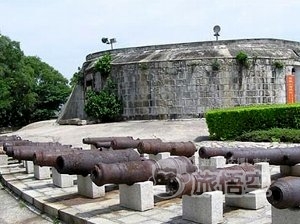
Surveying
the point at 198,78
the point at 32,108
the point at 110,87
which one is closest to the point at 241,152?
the point at 198,78

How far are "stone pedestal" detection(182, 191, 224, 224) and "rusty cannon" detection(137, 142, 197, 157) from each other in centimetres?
359

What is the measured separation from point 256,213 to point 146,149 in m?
3.66

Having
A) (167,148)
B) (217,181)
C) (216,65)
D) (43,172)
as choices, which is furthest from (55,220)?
(216,65)

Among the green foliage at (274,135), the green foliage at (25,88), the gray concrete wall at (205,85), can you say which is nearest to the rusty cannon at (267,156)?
the green foliage at (274,135)

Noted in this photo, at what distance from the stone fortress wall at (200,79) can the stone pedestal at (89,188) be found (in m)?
14.1

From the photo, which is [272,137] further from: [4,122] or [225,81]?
[4,122]

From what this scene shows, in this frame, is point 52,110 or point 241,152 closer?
point 241,152

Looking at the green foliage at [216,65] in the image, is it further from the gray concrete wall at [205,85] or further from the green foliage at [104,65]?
the green foliage at [104,65]

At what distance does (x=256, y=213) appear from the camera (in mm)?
5301

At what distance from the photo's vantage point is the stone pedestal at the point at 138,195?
5.58 meters

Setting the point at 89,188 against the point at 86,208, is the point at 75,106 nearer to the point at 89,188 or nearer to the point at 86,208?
the point at 89,188

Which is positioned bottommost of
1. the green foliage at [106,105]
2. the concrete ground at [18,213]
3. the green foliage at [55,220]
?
the concrete ground at [18,213]

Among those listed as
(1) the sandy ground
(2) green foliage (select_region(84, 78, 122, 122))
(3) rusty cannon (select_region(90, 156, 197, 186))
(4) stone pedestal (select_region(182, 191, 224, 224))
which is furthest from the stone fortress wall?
(4) stone pedestal (select_region(182, 191, 224, 224))

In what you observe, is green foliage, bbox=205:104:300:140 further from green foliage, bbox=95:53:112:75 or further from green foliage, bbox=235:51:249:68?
green foliage, bbox=95:53:112:75
